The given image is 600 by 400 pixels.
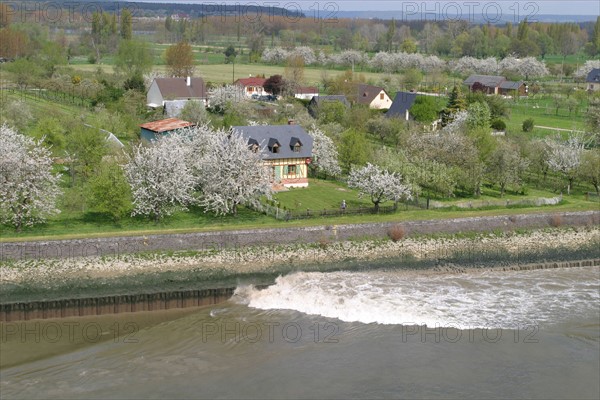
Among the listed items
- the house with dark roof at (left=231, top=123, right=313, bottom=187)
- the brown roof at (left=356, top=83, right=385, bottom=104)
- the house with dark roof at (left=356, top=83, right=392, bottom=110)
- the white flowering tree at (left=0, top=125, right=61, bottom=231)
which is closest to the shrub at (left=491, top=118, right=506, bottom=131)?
the house with dark roof at (left=356, top=83, right=392, bottom=110)

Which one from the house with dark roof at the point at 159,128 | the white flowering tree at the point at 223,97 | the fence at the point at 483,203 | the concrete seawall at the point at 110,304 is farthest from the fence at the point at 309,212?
the white flowering tree at the point at 223,97

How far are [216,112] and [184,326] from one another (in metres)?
50.7

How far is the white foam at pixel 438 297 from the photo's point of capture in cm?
3384

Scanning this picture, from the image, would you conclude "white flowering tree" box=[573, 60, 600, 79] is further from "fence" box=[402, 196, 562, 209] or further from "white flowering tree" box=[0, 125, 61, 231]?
"white flowering tree" box=[0, 125, 61, 231]

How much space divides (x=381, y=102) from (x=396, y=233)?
47345 millimetres

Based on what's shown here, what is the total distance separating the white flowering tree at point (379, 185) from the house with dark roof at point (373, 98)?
40.2 metres

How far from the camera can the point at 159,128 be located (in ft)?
193

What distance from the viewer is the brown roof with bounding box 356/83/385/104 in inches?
3447

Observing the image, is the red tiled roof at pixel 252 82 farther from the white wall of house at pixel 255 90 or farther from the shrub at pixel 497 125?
the shrub at pixel 497 125

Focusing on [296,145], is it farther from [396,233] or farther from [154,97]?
[154,97]

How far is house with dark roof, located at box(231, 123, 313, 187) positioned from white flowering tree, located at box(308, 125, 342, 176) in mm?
2232

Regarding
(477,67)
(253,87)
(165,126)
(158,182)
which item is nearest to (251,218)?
(158,182)

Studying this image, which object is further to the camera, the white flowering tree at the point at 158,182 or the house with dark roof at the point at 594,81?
the house with dark roof at the point at 594,81

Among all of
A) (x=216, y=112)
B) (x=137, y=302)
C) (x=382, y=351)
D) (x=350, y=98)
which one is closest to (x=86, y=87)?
(x=216, y=112)
